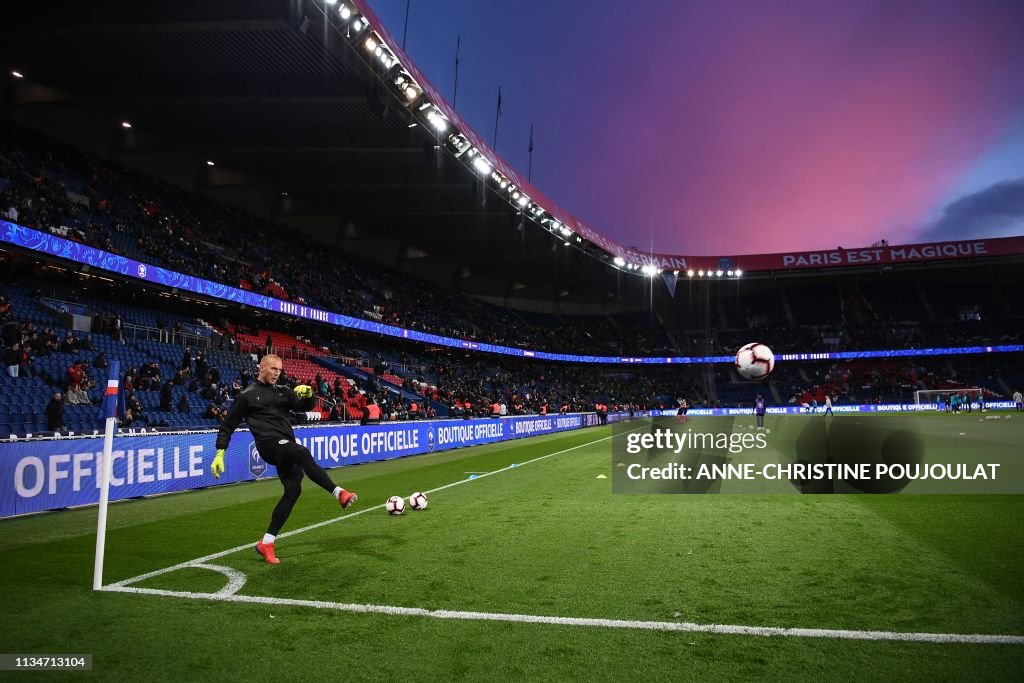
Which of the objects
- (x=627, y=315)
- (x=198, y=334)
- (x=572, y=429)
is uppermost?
(x=627, y=315)

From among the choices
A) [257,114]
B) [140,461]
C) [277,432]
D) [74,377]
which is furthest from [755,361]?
[257,114]

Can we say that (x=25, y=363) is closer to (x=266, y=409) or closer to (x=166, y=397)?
(x=166, y=397)

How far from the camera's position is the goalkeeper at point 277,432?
19.7ft

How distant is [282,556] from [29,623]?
2270 millimetres

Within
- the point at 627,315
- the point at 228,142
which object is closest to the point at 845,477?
the point at 228,142

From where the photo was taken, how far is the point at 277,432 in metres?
6.12

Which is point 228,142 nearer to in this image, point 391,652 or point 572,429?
point 572,429

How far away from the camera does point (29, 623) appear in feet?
13.9

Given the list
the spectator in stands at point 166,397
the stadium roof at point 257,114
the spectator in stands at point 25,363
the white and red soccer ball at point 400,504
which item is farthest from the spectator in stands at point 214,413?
the white and red soccer ball at point 400,504

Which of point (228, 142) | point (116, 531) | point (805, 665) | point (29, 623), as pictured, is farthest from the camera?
point (228, 142)

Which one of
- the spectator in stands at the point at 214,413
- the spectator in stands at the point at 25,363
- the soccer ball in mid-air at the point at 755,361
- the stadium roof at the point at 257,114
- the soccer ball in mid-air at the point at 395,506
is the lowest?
the soccer ball in mid-air at the point at 395,506

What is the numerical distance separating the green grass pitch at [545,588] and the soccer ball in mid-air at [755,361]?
14.6ft

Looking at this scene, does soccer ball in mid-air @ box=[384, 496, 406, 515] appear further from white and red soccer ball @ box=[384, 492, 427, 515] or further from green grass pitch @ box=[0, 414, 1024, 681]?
green grass pitch @ box=[0, 414, 1024, 681]

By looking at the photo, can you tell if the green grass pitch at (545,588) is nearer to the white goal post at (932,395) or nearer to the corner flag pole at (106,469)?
the corner flag pole at (106,469)
